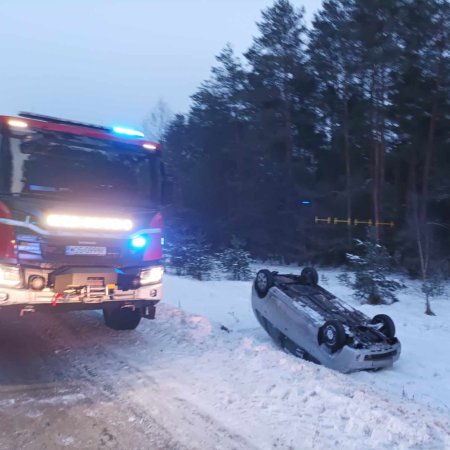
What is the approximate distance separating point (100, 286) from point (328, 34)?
25.8m

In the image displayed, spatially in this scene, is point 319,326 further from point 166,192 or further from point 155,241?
point 166,192

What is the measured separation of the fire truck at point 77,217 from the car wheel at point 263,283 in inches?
75.2

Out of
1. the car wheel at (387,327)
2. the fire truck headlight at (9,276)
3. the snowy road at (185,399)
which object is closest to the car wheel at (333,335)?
the snowy road at (185,399)

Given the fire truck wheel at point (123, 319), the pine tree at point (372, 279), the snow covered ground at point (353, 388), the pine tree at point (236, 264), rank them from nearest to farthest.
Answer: the snow covered ground at point (353, 388) < the fire truck wheel at point (123, 319) < the pine tree at point (372, 279) < the pine tree at point (236, 264)

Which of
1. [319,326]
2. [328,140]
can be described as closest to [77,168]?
[319,326]

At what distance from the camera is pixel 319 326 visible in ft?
24.2

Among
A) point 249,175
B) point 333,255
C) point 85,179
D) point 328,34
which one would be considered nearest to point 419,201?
point 333,255

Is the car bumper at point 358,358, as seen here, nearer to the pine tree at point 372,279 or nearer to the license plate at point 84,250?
the license plate at point 84,250

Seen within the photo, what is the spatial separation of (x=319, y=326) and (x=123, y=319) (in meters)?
3.02

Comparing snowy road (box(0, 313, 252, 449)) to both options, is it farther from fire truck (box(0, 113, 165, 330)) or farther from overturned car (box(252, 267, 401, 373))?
overturned car (box(252, 267, 401, 373))

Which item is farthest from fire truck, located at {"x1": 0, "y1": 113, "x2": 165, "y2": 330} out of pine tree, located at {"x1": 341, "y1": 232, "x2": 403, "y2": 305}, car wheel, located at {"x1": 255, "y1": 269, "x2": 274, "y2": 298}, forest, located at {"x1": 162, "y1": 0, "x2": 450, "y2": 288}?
forest, located at {"x1": 162, "y1": 0, "x2": 450, "y2": 288}

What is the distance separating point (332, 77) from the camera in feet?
95.9

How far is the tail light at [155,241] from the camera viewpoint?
281 inches

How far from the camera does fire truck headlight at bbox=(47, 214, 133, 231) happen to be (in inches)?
247
